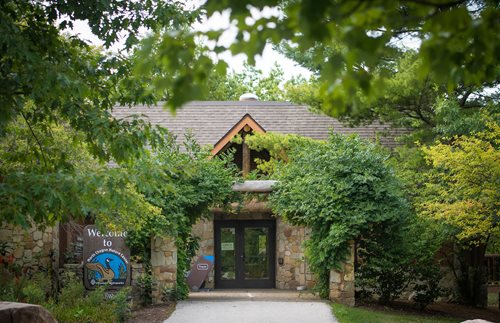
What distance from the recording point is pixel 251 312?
13.1 metres

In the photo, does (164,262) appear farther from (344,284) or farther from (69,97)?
(69,97)

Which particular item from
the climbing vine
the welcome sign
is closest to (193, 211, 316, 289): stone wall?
the climbing vine

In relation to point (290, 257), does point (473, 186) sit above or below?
above

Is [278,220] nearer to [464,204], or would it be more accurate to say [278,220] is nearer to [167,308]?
[167,308]

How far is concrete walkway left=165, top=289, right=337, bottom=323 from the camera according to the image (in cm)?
1234

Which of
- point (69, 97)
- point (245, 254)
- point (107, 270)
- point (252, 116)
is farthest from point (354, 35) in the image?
point (252, 116)

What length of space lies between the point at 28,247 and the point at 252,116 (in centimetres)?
982

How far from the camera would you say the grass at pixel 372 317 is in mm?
12461

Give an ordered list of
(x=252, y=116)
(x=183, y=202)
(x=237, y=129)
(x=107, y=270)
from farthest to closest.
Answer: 1. (x=252, y=116)
2. (x=237, y=129)
3. (x=183, y=202)
4. (x=107, y=270)

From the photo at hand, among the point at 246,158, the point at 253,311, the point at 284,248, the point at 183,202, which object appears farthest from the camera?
the point at 284,248

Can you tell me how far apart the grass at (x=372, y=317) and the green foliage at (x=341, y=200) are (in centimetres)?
113

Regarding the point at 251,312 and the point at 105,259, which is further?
the point at 105,259

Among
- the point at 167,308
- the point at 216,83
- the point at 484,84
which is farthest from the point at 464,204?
the point at 216,83

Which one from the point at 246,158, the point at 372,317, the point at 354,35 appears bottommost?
the point at 372,317
